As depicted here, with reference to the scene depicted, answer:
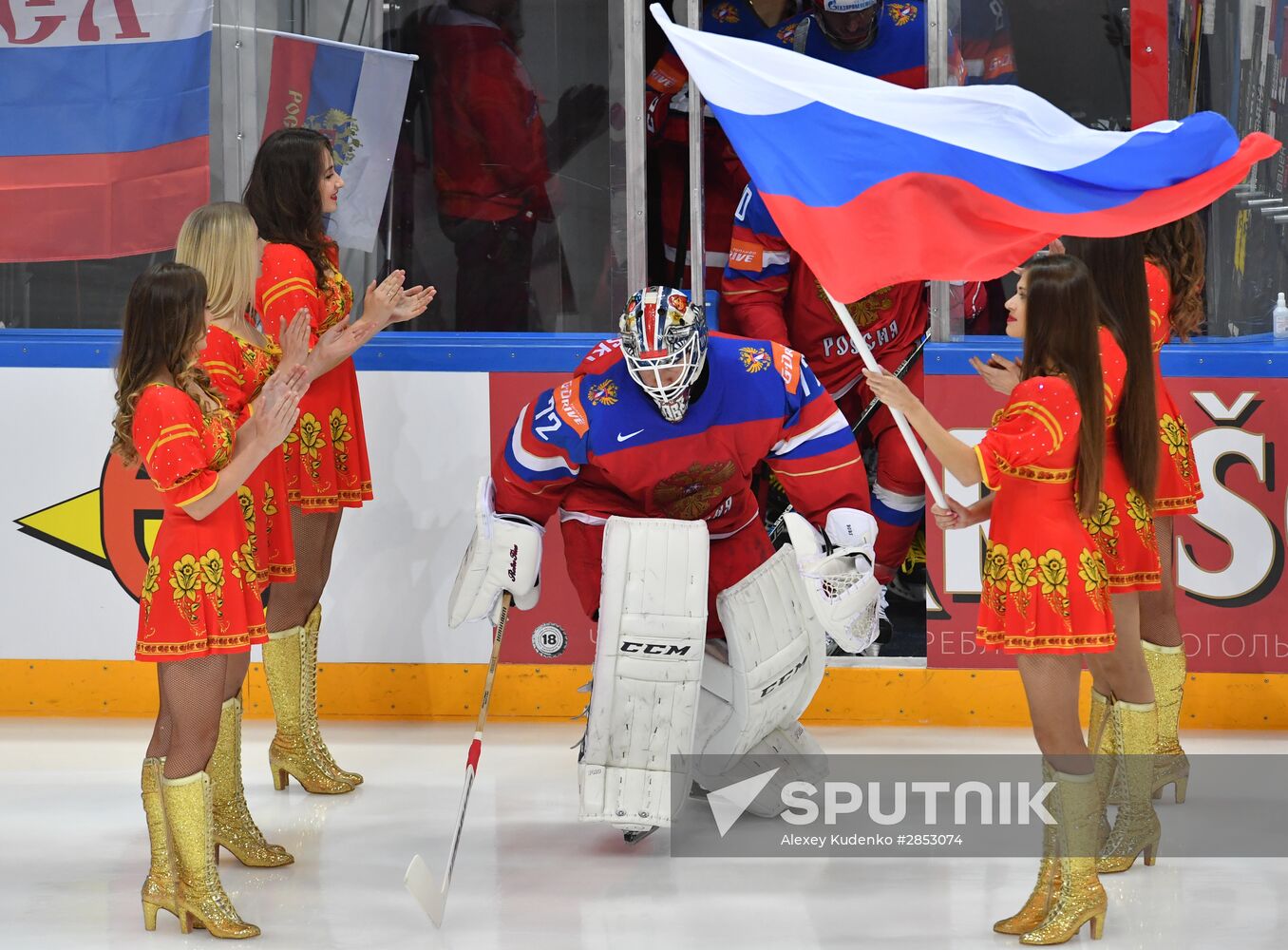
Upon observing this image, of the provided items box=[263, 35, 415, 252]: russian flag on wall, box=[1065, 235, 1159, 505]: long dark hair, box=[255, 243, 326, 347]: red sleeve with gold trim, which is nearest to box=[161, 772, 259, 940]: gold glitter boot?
box=[255, 243, 326, 347]: red sleeve with gold trim

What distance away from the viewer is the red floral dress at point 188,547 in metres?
3.92

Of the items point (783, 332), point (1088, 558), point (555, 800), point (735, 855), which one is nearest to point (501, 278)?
point (783, 332)

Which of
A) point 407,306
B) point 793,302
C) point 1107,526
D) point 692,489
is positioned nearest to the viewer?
point 1107,526

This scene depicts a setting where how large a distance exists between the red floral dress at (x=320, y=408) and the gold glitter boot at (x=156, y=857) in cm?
137

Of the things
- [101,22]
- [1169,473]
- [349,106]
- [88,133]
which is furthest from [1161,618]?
[101,22]

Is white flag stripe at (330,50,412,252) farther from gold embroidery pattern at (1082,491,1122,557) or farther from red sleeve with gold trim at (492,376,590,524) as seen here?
gold embroidery pattern at (1082,491,1122,557)

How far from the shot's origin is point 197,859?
4094 millimetres

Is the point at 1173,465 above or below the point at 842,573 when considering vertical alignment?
above

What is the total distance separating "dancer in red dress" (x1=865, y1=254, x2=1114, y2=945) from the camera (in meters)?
3.90

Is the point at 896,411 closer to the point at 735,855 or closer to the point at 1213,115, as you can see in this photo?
the point at 1213,115

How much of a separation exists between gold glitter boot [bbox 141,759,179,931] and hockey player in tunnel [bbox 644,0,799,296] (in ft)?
10.2

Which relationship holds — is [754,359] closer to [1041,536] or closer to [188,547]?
[1041,536]

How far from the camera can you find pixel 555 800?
17.3ft

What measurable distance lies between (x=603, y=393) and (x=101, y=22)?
2.80 metres
